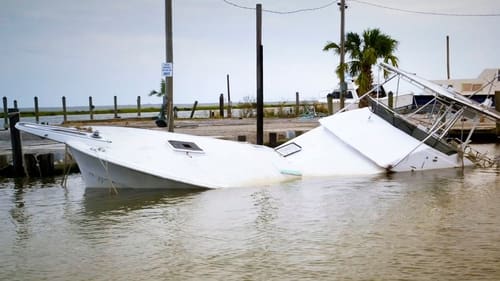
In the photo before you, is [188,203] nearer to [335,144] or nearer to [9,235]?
[9,235]

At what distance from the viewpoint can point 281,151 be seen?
1889 cm

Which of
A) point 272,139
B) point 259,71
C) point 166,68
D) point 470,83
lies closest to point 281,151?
point 166,68

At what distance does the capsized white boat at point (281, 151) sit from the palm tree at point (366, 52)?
15.5m

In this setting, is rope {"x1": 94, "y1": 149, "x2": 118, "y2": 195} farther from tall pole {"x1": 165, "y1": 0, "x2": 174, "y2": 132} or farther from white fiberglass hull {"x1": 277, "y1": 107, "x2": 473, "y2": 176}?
tall pole {"x1": 165, "y1": 0, "x2": 174, "y2": 132}

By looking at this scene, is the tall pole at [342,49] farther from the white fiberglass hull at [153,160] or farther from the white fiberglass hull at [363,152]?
the white fiberglass hull at [153,160]

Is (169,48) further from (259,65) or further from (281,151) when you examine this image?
(281,151)

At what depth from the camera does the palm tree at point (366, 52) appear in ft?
119

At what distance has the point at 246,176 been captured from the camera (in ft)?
54.4

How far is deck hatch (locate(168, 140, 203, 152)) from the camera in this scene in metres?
16.1

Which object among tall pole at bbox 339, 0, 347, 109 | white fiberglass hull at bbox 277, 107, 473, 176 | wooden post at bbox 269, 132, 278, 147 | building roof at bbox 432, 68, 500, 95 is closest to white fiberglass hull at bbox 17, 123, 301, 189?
white fiberglass hull at bbox 277, 107, 473, 176

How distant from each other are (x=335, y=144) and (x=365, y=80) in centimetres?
1842

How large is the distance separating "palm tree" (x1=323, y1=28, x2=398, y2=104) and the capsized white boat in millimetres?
15549

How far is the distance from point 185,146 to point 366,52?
21914mm

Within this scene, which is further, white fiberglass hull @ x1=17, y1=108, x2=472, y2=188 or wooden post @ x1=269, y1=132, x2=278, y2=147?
wooden post @ x1=269, y1=132, x2=278, y2=147
